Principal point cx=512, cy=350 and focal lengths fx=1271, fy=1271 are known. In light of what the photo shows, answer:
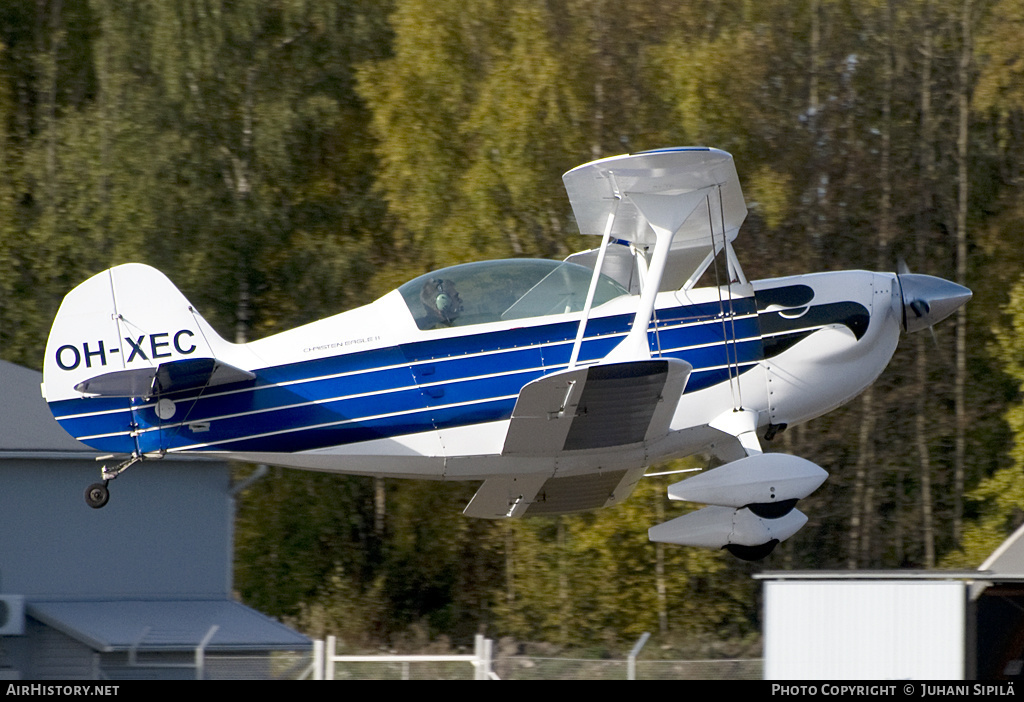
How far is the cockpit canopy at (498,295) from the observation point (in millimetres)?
10242

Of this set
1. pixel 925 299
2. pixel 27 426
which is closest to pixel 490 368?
pixel 925 299

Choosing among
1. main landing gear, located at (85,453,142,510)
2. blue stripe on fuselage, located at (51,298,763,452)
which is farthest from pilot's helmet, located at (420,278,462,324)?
main landing gear, located at (85,453,142,510)

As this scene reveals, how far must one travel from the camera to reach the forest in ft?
63.8

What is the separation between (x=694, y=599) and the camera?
19.8 m

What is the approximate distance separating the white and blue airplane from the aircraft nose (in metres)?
0.10

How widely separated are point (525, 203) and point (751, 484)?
34.6 ft

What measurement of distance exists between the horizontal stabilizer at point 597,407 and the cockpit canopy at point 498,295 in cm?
94

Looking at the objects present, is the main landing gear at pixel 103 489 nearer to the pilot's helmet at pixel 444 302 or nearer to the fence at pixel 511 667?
the pilot's helmet at pixel 444 302

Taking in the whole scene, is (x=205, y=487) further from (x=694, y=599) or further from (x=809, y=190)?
(x=809, y=190)

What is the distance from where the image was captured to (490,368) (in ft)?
33.4

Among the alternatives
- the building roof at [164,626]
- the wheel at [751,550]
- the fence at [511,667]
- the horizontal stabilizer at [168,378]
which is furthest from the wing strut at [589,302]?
the building roof at [164,626]

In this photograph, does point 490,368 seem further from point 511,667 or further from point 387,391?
point 511,667

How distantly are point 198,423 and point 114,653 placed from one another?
13.5 ft

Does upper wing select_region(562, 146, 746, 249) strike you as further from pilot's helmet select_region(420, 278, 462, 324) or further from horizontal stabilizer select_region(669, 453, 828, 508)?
horizontal stabilizer select_region(669, 453, 828, 508)
